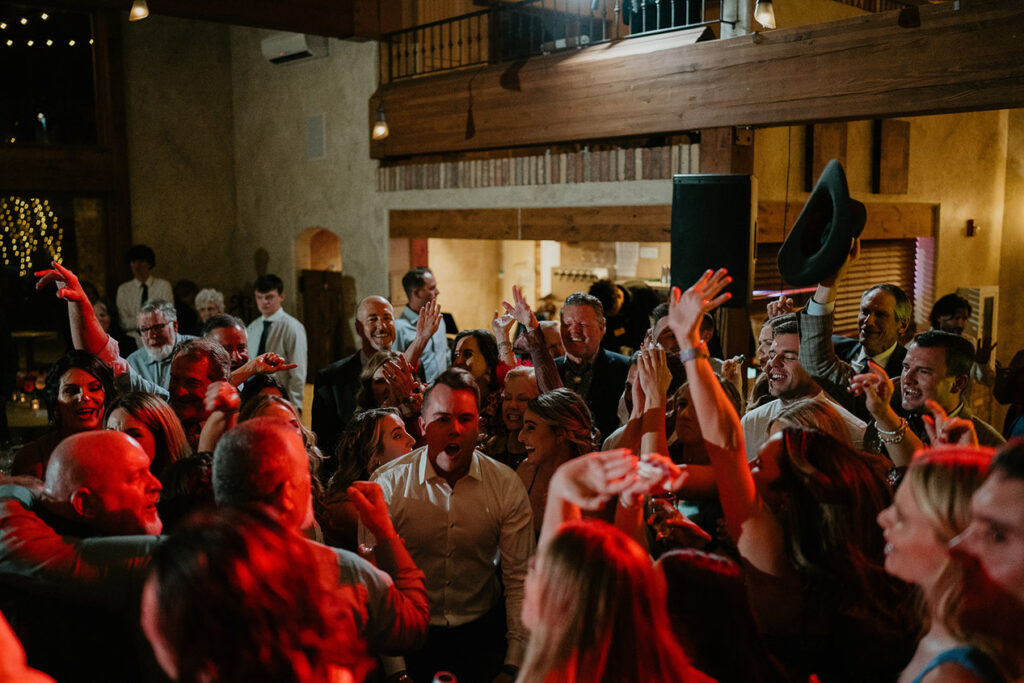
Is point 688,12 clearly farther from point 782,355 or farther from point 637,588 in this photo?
point 637,588

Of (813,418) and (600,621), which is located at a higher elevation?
(813,418)

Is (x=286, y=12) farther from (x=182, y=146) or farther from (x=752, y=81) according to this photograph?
(x=752, y=81)

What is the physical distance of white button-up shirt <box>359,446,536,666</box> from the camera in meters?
2.44

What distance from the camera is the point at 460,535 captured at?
2.45 meters

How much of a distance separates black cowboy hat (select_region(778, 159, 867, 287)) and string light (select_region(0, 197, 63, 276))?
835cm

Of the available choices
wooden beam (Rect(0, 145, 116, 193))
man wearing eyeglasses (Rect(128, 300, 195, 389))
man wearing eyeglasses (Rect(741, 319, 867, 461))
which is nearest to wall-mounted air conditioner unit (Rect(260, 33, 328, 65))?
wooden beam (Rect(0, 145, 116, 193))

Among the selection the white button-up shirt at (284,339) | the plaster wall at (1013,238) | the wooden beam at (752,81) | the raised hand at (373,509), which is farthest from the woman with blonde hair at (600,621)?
the plaster wall at (1013,238)

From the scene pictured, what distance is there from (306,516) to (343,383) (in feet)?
8.13

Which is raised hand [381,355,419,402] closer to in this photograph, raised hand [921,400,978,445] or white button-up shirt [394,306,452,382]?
white button-up shirt [394,306,452,382]

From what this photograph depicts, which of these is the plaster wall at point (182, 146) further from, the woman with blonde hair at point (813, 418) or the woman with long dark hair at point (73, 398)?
the woman with blonde hair at point (813, 418)

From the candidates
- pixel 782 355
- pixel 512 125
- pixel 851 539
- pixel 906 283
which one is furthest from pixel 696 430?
pixel 906 283

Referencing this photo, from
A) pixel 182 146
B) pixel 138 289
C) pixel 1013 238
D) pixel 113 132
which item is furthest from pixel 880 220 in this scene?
pixel 113 132

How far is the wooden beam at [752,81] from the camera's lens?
4352 mm

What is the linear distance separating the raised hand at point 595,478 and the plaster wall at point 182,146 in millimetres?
9423
